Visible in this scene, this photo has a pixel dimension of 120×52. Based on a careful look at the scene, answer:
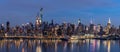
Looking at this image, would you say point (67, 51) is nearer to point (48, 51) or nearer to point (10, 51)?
point (48, 51)

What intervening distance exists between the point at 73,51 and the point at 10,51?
59.2ft


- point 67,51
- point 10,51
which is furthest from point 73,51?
point 10,51

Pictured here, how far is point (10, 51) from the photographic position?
118312 mm

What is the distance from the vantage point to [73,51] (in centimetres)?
12531

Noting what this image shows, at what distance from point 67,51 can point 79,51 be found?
3.30 m

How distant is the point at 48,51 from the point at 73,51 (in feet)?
26.1

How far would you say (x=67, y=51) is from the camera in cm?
12506

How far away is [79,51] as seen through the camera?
12494 centimetres

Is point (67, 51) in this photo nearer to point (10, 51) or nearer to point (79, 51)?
point (79, 51)

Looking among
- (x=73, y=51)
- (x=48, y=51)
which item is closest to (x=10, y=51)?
(x=48, y=51)

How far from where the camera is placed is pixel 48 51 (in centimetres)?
12119

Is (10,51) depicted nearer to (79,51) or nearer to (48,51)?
(48,51)

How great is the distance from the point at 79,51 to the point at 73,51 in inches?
66.3

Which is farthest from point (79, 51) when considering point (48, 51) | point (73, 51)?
point (48, 51)
